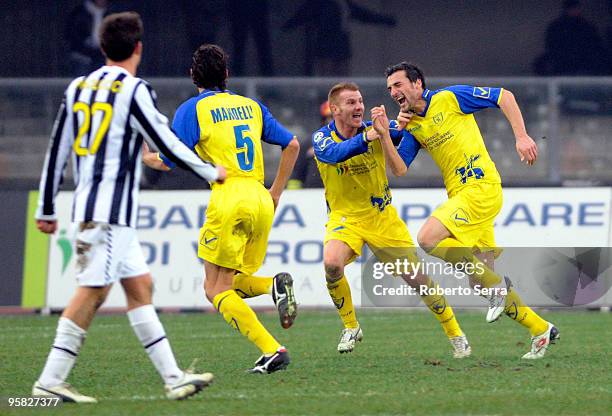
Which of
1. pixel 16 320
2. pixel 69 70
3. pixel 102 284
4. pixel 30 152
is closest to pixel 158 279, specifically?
pixel 16 320

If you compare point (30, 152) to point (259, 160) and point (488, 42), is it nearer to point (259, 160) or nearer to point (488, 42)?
point (488, 42)

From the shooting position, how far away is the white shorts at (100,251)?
6.59m

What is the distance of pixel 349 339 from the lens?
31.1 ft

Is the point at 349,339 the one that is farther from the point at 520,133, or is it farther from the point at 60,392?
the point at 60,392

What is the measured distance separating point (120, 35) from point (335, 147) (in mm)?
2621

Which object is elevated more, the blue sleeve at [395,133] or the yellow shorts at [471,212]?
the blue sleeve at [395,133]

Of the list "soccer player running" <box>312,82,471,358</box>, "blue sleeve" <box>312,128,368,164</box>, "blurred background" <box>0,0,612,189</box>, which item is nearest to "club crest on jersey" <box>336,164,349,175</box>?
"soccer player running" <box>312,82,471,358</box>

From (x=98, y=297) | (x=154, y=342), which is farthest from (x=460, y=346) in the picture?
(x=98, y=297)

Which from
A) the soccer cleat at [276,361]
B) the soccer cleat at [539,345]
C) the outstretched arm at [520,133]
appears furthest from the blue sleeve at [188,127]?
the soccer cleat at [539,345]

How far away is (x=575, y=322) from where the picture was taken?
12.2 meters

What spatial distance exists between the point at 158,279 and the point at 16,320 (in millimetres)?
1543

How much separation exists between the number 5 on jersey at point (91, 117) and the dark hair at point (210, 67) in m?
1.72

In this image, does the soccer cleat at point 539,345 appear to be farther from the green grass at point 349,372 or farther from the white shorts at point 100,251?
the white shorts at point 100,251

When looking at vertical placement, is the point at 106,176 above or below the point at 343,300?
above
